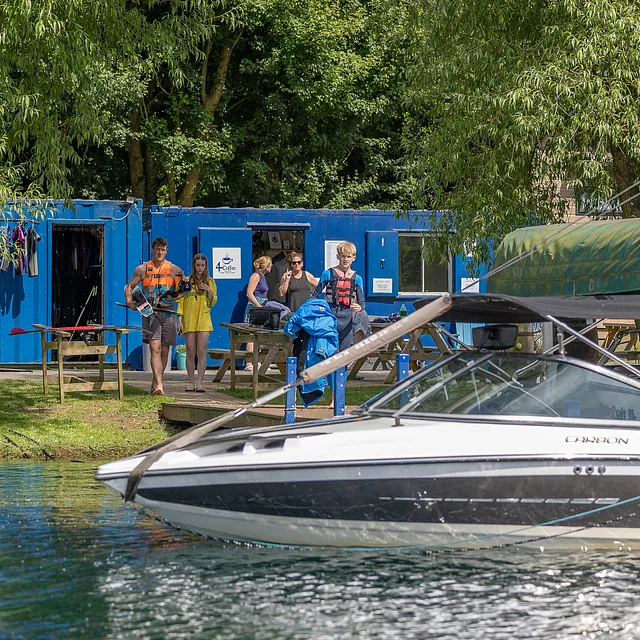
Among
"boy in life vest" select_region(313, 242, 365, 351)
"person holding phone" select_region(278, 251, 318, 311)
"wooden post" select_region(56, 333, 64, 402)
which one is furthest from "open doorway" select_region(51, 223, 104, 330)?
"boy in life vest" select_region(313, 242, 365, 351)

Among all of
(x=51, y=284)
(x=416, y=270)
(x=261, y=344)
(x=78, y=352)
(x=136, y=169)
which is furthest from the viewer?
(x=136, y=169)

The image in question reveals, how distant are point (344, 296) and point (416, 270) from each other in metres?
7.35

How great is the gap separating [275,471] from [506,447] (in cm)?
155

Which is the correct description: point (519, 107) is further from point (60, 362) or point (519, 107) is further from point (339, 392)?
point (60, 362)

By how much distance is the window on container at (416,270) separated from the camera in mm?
20672

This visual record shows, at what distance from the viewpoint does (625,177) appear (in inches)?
655

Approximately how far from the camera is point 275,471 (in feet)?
26.0

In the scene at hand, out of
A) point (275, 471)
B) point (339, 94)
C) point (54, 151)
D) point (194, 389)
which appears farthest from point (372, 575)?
point (339, 94)

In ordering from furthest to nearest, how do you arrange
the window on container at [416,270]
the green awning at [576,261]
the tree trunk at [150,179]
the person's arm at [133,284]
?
the tree trunk at [150,179], the window on container at [416,270], the person's arm at [133,284], the green awning at [576,261]

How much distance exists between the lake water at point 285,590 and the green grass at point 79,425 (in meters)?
3.79

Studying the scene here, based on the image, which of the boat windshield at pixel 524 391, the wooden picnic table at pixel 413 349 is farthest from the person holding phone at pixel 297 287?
the boat windshield at pixel 524 391

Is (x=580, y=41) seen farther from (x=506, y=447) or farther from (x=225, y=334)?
(x=506, y=447)

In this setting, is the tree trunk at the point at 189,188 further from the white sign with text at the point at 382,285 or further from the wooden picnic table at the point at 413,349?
the wooden picnic table at the point at 413,349

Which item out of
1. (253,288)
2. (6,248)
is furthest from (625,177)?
(6,248)
